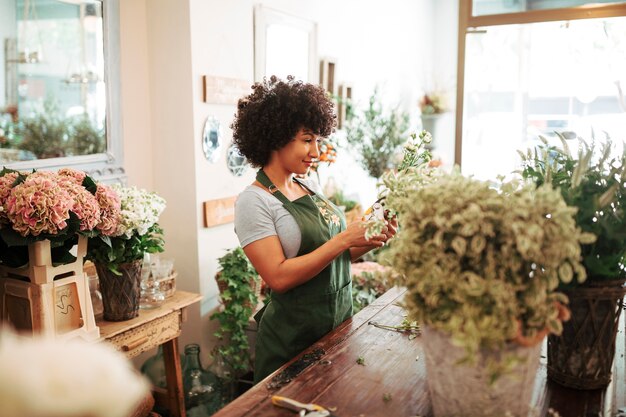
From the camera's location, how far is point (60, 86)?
111 inches

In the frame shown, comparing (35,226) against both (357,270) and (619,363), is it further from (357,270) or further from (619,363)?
(357,270)

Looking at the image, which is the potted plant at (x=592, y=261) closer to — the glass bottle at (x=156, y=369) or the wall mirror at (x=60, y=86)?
the wall mirror at (x=60, y=86)

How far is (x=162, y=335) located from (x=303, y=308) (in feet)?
3.36

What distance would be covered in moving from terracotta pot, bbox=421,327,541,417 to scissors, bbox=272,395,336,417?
0.80 ft

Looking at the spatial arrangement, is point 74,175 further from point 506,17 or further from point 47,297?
point 506,17

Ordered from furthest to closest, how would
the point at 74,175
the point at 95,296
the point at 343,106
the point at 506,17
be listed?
the point at 343,106 < the point at 506,17 < the point at 95,296 < the point at 74,175

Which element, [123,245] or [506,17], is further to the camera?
[506,17]

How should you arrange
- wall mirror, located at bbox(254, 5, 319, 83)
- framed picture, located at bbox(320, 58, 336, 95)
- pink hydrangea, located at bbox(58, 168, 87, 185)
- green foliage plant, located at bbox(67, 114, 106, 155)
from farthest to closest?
framed picture, located at bbox(320, 58, 336, 95)
wall mirror, located at bbox(254, 5, 319, 83)
green foliage plant, located at bbox(67, 114, 106, 155)
pink hydrangea, located at bbox(58, 168, 87, 185)

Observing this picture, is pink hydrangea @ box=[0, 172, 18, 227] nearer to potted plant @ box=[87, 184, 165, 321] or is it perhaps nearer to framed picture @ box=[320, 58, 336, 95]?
potted plant @ box=[87, 184, 165, 321]

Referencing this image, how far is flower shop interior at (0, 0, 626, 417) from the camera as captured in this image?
104cm

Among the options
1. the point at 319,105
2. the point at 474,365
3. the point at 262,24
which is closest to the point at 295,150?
the point at 319,105

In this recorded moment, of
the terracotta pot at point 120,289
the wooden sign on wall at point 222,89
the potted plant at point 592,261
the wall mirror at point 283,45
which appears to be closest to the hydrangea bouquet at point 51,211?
the terracotta pot at point 120,289

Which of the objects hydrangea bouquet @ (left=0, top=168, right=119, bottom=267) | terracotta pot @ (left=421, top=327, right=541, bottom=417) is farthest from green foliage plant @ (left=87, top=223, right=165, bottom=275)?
terracotta pot @ (left=421, top=327, right=541, bottom=417)

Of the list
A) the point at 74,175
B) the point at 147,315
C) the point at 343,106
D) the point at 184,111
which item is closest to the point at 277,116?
the point at 74,175
